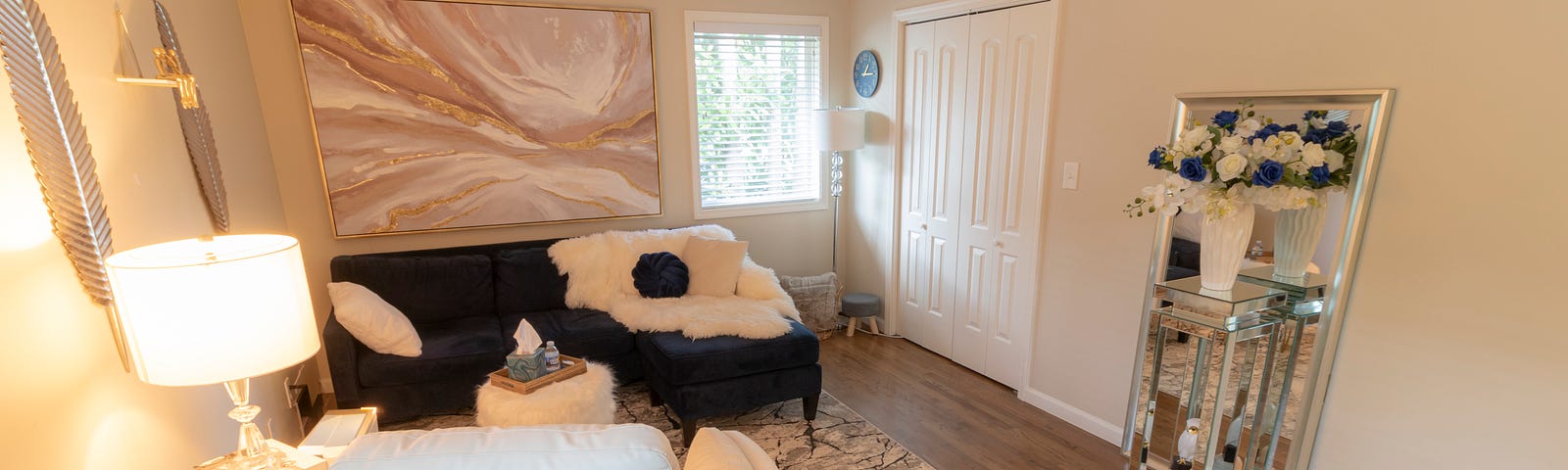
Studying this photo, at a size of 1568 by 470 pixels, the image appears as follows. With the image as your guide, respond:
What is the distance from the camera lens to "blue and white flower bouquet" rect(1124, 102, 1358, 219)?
183cm

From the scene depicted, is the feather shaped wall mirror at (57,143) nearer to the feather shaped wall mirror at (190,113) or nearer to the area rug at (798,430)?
the feather shaped wall mirror at (190,113)

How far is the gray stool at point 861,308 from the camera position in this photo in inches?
165

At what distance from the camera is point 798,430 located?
2.98m

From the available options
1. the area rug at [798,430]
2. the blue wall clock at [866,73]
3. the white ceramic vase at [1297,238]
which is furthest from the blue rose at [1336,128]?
the blue wall clock at [866,73]

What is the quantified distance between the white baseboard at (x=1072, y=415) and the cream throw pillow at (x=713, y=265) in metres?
1.62

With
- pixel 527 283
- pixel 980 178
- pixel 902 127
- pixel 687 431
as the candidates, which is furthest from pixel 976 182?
pixel 527 283

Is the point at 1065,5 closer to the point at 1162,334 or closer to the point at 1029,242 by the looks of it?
the point at 1029,242

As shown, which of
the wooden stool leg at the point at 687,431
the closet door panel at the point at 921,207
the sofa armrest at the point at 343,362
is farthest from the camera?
the closet door panel at the point at 921,207

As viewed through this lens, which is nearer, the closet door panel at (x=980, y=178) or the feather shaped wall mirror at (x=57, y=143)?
the feather shaped wall mirror at (x=57, y=143)

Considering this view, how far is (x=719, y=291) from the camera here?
3.49 meters

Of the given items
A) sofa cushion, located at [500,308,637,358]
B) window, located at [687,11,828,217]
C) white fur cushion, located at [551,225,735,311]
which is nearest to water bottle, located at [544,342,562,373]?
sofa cushion, located at [500,308,637,358]

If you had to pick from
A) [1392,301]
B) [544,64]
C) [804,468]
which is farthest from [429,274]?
[1392,301]

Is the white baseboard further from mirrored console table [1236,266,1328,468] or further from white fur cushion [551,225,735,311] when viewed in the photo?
white fur cushion [551,225,735,311]

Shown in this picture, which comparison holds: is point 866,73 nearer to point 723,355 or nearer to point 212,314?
point 723,355
